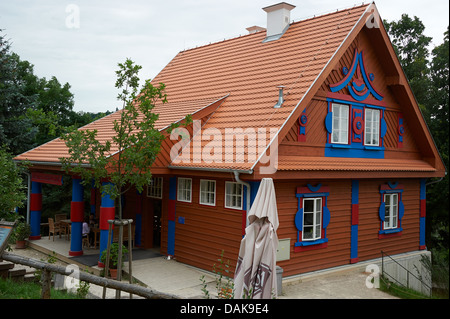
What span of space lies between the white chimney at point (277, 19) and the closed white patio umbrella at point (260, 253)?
376 inches

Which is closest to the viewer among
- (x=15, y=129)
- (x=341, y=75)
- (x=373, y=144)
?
(x=341, y=75)

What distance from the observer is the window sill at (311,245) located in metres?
11.8

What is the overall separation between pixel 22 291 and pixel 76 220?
5673 millimetres

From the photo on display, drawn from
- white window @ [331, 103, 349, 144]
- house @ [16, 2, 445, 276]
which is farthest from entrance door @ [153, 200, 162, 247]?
white window @ [331, 103, 349, 144]

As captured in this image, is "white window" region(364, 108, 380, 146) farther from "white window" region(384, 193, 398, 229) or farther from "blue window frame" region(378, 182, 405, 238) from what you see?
"white window" region(384, 193, 398, 229)

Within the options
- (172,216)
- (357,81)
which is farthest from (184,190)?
(357,81)

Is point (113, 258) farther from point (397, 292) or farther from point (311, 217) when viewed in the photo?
point (397, 292)

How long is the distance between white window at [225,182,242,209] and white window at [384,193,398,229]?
20.6 feet

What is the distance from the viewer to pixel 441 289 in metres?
13.4

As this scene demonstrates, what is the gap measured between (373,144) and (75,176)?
392 inches

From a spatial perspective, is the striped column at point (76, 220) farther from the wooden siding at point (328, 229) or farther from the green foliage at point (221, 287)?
the wooden siding at point (328, 229)

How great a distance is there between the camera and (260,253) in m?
7.32
